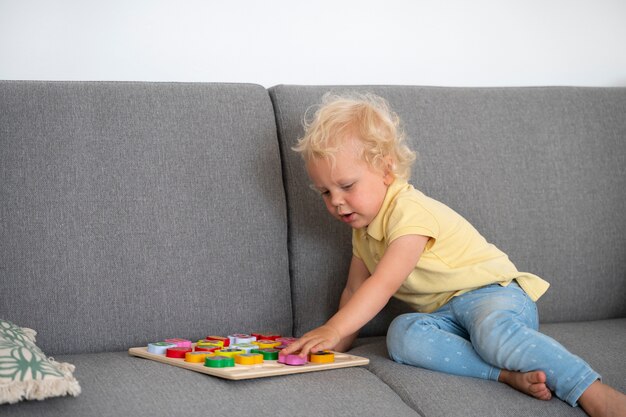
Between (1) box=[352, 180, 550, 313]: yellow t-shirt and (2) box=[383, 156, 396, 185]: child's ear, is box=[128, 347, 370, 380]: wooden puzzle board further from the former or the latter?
(2) box=[383, 156, 396, 185]: child's ear

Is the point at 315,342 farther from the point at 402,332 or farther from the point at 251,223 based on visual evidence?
the point at 251,223

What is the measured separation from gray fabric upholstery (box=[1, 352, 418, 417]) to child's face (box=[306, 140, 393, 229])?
390mm

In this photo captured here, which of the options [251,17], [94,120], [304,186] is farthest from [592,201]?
[94,120]

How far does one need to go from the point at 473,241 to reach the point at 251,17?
3.14 ft

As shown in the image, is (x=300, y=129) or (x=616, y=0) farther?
(x=616, y=0)

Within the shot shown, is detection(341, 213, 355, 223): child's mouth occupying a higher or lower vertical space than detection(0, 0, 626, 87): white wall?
lower

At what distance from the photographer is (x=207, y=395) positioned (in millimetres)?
1436

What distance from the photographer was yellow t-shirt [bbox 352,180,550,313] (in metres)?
1.83

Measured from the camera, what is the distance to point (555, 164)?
220cm

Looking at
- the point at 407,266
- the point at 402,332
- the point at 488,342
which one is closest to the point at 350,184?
the point at 407,266

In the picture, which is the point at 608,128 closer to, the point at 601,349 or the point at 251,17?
the point at 601,349

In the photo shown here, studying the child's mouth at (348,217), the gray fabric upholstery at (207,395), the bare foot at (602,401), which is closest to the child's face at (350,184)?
the child's mouth at (348,217)

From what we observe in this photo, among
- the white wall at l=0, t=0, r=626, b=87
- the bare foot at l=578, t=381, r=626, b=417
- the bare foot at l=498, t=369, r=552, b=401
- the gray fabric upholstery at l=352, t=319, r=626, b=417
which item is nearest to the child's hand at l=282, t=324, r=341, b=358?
the gray fabric upholstery at l=352, t=319, r=626, b=417

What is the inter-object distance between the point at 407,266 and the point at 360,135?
306 mm
